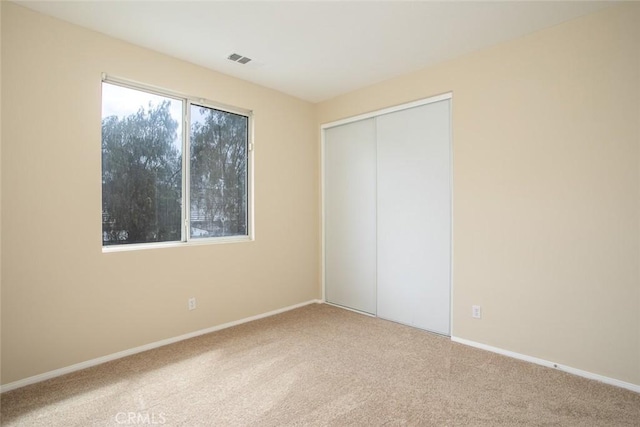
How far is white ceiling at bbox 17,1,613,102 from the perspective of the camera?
7.57 feet

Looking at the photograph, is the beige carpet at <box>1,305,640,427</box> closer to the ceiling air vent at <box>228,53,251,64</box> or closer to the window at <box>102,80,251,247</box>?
the window at <box>102,80,251,247</box>

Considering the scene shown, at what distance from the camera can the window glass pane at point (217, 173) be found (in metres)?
3.33

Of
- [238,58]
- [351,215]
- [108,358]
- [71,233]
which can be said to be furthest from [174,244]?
[351,215]

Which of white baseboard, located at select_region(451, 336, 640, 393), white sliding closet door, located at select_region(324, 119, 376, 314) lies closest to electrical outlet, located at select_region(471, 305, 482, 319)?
white baseboard, located at select_region(451, 336, 640, 393)

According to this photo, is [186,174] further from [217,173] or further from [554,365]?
[554,365]

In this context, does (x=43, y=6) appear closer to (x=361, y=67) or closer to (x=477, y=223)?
(x=361, y=67)

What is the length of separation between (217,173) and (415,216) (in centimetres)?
213

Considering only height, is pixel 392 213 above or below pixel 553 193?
below

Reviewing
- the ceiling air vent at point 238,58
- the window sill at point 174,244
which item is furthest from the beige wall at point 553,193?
the window sill at point 174,244

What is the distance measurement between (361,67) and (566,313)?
9.08ft

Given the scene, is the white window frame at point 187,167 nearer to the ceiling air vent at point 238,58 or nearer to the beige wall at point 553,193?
the ceiling air vent at point 238,58

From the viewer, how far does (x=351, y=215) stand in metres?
4.08

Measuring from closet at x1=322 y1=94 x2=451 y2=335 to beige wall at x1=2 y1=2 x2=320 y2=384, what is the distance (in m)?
1.43

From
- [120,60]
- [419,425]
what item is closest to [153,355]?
[419,425]
